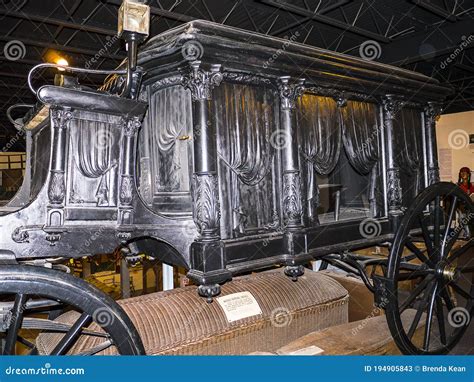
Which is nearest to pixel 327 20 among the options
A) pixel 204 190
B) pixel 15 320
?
pixel 204 190

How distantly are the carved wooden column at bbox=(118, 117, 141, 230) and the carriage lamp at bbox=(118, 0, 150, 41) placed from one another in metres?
0.51

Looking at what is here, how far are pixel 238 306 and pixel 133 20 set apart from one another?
7.27ft

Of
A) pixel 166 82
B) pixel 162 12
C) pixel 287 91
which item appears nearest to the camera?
pixel 166 82

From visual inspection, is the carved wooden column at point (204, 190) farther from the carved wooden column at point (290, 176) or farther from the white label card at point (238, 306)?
the white label card at point (238, 306)

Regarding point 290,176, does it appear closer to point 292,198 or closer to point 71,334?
Result: point 292,198

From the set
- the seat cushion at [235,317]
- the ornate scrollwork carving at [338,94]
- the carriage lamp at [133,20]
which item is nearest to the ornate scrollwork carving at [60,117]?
the carriage lamp at [133,20]

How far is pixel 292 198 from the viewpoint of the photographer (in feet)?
A: 9.61

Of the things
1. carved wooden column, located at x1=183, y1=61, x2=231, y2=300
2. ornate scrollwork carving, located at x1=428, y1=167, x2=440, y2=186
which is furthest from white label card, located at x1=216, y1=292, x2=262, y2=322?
ornate scrollwork carving, located at x1=428, y1=167, x2=440, y2=186

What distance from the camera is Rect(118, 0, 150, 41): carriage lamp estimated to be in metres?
2.46

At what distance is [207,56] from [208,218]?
100cm

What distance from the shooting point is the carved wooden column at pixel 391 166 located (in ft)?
12.1

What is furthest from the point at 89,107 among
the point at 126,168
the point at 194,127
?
the point at 194,127

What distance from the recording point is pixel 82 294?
6.72 feet

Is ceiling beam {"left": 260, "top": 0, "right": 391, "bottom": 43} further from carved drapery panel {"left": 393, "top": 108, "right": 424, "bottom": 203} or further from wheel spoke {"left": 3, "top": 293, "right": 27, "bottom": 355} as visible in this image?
wheel spoke {"left": 3, "top": 293, "right": 27, "bottom": 355}
